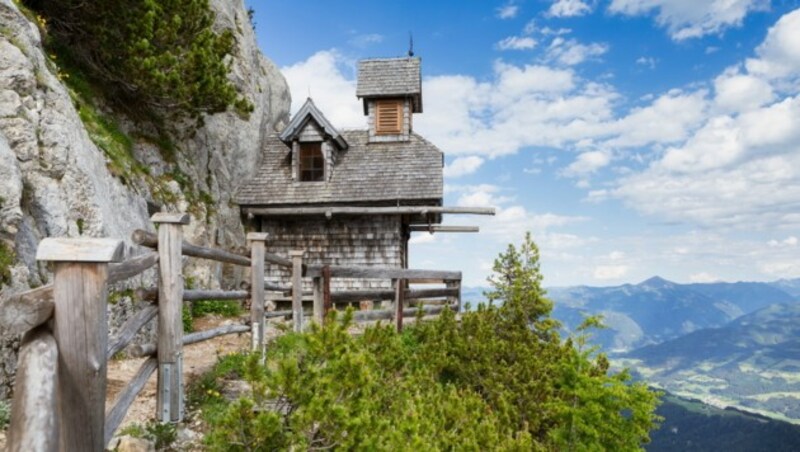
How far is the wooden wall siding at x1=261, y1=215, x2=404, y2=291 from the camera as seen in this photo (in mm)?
20266

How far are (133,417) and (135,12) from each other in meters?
11.9

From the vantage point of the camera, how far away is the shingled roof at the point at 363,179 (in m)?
20.0

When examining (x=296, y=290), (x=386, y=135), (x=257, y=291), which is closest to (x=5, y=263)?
(x=257, y=291)

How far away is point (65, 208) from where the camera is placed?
29.5ft

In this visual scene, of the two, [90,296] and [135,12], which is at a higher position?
[135,12]

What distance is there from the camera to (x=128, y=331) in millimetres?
4738

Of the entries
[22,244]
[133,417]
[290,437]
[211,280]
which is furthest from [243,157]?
[290,437]

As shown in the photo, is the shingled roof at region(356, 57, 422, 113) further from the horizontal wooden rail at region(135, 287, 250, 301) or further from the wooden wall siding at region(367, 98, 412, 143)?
the horizontal wooden rail at region(135, 287, 250, 301)

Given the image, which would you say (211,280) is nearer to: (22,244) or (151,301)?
(22,244)

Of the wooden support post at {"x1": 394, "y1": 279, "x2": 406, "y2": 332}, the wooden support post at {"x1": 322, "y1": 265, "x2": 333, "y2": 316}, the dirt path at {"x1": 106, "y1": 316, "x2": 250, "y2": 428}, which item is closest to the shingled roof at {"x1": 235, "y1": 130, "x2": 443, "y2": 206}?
the wooden support post at {"x1": 394, "y1": 279, "x2": 406, "y2": 332}

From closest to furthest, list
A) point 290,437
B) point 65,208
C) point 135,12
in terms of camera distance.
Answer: point 290,437 < point 65,208 < point 135,12

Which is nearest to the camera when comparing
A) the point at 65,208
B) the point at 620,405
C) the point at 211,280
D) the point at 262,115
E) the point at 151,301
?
the point at 151,301

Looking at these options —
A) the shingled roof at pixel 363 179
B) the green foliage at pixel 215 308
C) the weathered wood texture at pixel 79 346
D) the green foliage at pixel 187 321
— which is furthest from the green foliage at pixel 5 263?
the shingled roof at pixel 363 179

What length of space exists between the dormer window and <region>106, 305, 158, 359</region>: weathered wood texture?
15.9 metres
